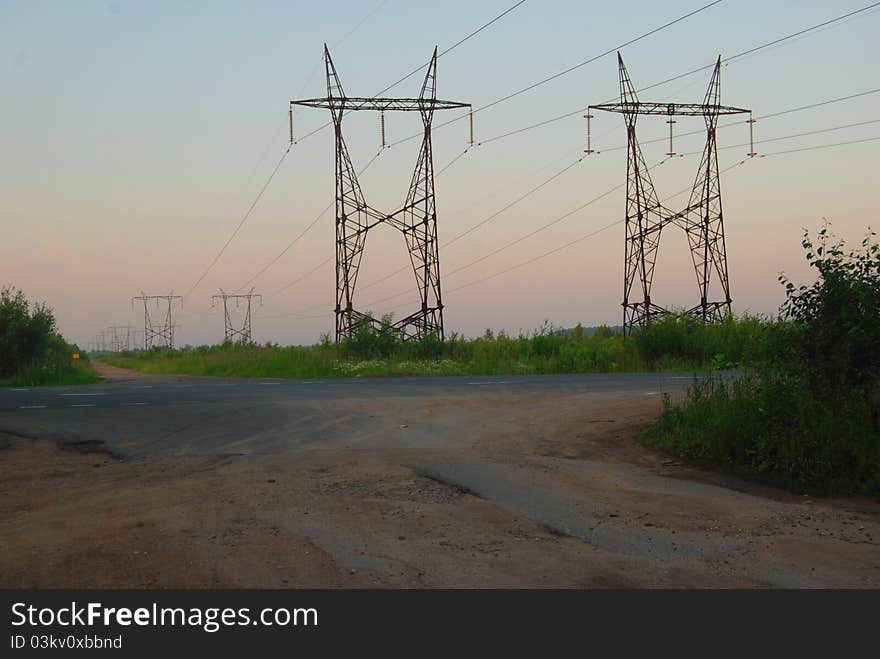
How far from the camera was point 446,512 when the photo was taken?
8.09m

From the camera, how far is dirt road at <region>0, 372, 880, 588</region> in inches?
243

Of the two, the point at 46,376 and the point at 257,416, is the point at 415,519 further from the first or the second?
the point at 46,376

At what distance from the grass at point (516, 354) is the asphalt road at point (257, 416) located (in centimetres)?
1082

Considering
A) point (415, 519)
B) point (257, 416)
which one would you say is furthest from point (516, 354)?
point (415, 519)

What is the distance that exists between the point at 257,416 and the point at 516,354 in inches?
858

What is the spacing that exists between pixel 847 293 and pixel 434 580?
7.16 meters

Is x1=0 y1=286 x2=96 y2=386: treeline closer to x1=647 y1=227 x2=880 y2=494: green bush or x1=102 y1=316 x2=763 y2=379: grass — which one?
x1=102 y1=316 x2=763 y2=379: grass

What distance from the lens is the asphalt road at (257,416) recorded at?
41.6ft

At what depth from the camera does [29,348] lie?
3781 centimetres

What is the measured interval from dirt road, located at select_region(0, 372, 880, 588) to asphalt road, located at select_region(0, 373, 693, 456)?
24cm

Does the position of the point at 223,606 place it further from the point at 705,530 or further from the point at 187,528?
the point at 705,530

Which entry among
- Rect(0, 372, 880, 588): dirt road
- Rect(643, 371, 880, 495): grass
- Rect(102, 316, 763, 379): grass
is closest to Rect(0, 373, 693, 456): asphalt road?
Rect(0, 372, 880, 588): dirt road

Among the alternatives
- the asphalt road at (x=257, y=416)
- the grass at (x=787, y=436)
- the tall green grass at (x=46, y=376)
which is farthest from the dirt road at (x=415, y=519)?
the tall green grass at (x=46, y=376)

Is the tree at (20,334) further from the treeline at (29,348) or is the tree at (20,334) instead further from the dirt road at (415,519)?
the dirt road at (415,519)
